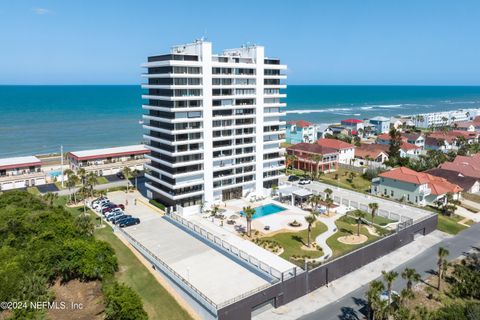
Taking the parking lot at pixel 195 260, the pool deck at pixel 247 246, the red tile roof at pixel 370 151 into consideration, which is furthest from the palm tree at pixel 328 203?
the red tile roof at pixel 370 151

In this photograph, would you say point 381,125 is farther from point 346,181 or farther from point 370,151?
point 346,181

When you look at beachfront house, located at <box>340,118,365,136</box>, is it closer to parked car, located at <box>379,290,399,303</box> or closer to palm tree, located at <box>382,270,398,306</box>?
parked car, located at <box>379,290,399,303</box>

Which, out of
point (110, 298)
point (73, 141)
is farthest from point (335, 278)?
point (73, 141)

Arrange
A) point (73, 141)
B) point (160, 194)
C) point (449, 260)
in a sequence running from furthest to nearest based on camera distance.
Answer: point (73, 141) → point (160, 194) → point (449, 260)

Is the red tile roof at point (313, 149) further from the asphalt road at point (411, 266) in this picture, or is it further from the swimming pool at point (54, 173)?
the swimming pool at point (54, 173)

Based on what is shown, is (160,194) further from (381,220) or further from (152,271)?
(381,220)

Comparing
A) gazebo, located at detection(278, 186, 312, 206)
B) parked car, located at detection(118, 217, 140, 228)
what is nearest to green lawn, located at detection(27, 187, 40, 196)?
parked car, located at detection(118, 217, 140, 228)
